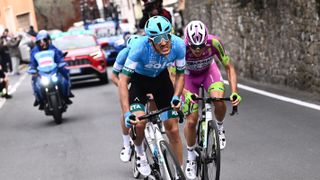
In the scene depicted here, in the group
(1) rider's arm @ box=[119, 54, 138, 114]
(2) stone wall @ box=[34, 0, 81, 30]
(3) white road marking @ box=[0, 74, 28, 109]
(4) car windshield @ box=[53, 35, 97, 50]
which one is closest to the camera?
(1) rider's arm @ box=[119, 54, 138, 114]

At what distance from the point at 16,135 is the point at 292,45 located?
6.21 meters

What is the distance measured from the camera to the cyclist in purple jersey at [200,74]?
657 cm

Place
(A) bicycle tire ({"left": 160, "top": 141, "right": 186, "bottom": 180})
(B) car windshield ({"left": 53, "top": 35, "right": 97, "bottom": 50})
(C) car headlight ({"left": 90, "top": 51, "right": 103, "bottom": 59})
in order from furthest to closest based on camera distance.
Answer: (B) car windshield ({"left": 53, "top": 35, "right": 97, "bottom": 50}) → (C) car headlight ({"left": 90, "top": 51, "right": 103, "bottom": 59}) → (A) bicycle tire ({"left": 160, "top": 141, "right": 186, "bottom": 180})

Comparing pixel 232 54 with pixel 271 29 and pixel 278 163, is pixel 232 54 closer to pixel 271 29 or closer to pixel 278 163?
pixel 271 29

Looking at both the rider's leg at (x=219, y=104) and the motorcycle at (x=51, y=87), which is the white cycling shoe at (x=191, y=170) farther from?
the motorcycle at (x=51, y=87)

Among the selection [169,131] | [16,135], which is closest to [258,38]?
[16,135]

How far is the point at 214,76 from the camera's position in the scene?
7.37 m

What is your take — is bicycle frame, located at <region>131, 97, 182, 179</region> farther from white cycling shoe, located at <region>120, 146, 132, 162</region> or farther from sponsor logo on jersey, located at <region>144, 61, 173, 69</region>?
white cycling shoe, located at <region>120, 146, 132, 162</region>

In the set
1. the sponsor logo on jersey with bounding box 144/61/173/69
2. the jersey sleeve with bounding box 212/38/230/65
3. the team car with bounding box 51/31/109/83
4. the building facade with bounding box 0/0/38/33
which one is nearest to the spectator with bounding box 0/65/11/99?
the team car with bounding box 51/31/109/83

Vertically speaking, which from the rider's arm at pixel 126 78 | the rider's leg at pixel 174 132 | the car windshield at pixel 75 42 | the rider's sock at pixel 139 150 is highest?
the rider's arm at pixel 126 78

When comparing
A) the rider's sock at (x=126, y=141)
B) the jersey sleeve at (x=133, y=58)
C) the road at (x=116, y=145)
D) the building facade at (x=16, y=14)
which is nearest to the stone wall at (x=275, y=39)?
the road at (x=116, y=145)

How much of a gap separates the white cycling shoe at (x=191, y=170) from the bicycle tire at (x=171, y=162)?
103 centimetres

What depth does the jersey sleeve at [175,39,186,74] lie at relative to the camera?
6.19 metres

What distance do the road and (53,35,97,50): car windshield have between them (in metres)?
6.51
